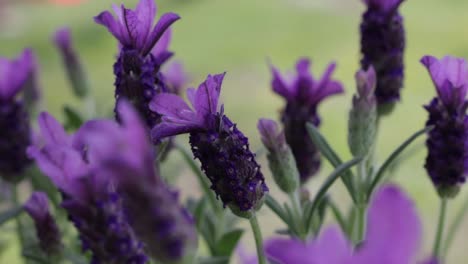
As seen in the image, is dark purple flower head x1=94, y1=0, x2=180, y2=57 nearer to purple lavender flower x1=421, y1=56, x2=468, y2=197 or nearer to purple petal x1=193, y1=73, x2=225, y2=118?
purple petal x1=193, y1=73, x2=225, y2=118

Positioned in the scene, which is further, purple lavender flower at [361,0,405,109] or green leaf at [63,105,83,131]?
green leaf at [63,105,83,131]

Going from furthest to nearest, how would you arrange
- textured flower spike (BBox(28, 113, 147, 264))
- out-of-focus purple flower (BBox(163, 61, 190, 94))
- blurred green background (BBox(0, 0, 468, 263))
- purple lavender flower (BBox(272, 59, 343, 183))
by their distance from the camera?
blurred green background (BBox(0, 0, 468, 263)) < out-of-focus purple flower (BBox(163, 61, 190, 94)) < purple lavender flower (BBox(272, 59, 343, 183)) < textured flower spike (BBox(28, 113, 147, 264))

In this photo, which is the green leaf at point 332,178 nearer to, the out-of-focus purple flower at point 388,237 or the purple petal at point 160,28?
the purple petal at point 160,28

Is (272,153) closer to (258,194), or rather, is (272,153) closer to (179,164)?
(258,194)

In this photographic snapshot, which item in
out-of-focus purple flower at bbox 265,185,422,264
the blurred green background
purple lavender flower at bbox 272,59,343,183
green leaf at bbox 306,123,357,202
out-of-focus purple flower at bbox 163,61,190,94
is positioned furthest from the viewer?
the blurred green background

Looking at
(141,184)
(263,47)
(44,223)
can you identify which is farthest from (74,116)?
(263,47)

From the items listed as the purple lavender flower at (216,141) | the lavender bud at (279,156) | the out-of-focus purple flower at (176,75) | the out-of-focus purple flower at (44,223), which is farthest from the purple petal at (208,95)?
the out-of-focus purple flower at (176,75)

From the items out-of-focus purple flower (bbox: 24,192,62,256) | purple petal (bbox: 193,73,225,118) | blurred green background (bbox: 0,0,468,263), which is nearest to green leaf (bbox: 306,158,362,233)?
purple petal (bbox: 193,73,225,118)

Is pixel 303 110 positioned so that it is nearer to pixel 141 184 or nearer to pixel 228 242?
pixel 228 242
